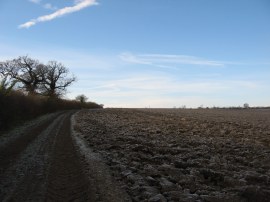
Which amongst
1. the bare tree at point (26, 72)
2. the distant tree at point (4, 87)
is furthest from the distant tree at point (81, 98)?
the distant tree at point (4, 87)

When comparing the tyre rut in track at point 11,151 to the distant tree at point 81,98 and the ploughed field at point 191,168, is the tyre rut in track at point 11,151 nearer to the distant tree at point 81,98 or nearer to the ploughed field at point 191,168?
the ploughed field at point 191,168

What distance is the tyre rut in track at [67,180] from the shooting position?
928 cm

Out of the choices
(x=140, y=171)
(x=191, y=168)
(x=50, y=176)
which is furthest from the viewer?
(x=191, y=168)

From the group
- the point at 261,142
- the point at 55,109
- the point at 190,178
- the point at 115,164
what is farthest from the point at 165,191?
the point at 55,109

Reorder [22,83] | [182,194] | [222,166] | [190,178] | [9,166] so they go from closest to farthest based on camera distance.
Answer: [182,194], [190,178], [222,166], [9,166], [22,83]

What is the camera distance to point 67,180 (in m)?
10.9

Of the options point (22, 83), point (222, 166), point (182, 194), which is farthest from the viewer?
point (22, 83)

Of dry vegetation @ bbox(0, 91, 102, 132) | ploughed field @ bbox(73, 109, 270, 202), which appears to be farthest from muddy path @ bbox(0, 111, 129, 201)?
dry vegetation @ bbox(0, 91, 102, 132)

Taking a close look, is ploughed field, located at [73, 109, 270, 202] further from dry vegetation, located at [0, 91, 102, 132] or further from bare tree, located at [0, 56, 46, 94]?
bare tree, located at [0, 56, 46, 94]

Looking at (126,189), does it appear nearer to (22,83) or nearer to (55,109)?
(55,109)

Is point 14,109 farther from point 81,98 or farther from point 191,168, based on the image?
point 81,98

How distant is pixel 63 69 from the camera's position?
9569 cm

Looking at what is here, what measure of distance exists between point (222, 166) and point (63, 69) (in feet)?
283

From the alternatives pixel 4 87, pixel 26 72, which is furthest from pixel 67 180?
pixel 26 72
